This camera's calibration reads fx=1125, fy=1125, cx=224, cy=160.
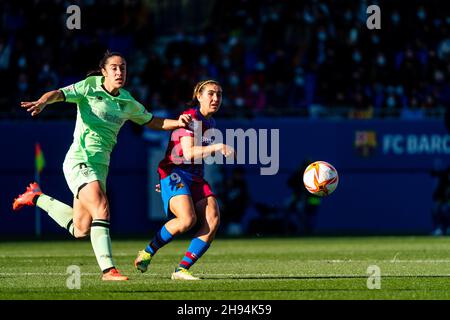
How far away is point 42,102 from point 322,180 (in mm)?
4186

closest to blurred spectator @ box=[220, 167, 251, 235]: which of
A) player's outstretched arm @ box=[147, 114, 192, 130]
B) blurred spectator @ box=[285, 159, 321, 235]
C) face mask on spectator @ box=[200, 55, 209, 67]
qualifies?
blurred spectator @ box=[285, 159, 321, 235]

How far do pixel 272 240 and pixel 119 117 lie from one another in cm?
1217

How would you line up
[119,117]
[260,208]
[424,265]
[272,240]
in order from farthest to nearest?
1. [260,208]
2. [272,240]
3. [424,265]
4. [119,117]

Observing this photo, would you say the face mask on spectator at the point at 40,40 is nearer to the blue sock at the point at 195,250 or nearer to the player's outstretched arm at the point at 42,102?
the player's outstretched arm at the point at 42,102

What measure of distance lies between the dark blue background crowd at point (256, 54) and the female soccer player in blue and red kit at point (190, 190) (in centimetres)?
1681

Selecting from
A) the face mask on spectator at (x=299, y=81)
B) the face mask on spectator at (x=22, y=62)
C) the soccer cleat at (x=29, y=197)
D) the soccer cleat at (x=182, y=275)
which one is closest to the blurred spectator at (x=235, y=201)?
the face mask on spectator at (x=299, y=81)

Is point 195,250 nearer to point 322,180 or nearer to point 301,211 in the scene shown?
point 322,180

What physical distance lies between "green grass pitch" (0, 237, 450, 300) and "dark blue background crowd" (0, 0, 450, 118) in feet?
28.7

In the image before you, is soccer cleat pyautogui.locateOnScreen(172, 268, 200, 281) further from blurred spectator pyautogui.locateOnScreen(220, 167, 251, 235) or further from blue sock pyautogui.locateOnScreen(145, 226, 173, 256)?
blurred spectator pyautogui.locateOnScreen(220, 167, 251, 235)

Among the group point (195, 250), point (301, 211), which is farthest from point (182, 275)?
point (301, 211)

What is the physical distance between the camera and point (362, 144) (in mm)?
30609

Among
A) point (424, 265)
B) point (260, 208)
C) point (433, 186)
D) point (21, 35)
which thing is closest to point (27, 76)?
point (21, 35)

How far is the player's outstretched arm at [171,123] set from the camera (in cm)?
1189
